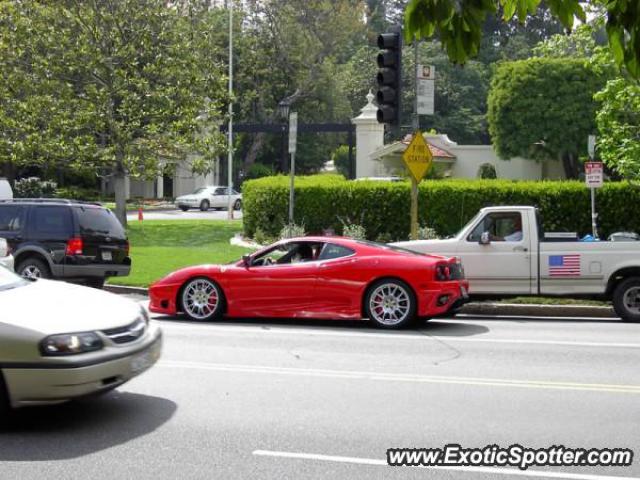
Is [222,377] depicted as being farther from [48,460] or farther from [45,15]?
[45,15]

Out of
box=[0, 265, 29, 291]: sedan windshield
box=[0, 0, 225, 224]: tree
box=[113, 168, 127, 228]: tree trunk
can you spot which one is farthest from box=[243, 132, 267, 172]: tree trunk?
box=[0, 265, 29, 291]: sedan windshield

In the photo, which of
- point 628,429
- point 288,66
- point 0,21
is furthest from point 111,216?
point 288,66

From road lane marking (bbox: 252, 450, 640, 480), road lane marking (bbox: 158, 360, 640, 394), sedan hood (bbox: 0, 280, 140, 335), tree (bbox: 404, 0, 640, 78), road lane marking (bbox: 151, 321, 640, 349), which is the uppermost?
tree (bbox: 404, 0, 640, 78)

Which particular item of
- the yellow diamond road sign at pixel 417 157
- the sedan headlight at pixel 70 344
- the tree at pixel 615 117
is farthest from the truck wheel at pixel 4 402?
the tree at pixel 615 117

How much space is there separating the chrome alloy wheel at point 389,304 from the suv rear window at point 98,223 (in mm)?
6681

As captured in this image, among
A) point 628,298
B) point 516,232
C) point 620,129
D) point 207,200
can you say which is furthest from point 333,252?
point 207,200

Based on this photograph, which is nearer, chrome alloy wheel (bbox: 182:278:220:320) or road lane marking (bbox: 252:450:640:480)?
road lane marking (bbox: 252:450:640:480)

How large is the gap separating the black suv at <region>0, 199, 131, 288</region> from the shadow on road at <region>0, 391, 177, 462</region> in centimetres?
897

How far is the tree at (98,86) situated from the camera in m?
30.1

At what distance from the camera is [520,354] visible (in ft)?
33.8

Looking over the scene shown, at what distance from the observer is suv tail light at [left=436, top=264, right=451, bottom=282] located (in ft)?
40.0

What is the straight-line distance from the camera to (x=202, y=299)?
13055mm

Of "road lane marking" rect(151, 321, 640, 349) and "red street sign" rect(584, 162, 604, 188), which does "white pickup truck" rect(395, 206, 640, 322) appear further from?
"red street sign" rect(584, 162, 604, 188)

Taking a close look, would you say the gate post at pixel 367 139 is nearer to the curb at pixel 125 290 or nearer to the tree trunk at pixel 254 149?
the tree trunk at pixel 254 149
